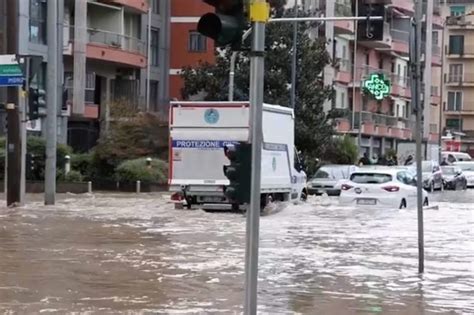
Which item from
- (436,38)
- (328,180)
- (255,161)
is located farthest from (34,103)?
(436,38)

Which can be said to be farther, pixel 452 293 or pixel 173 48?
pixel 173 48

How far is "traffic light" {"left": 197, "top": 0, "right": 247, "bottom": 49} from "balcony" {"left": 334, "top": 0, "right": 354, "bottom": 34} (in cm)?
5934

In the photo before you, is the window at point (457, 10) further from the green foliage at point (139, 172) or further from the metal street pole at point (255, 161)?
the metal street pole at point (255, 161)

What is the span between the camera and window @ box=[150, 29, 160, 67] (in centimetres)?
5867

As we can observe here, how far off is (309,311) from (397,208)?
19356mm

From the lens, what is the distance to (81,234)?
21625 mm

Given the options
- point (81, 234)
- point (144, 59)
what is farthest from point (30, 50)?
point (81, 234)

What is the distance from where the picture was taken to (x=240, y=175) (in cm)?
896

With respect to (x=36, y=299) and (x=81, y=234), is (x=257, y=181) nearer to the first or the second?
(x=36, y=299)

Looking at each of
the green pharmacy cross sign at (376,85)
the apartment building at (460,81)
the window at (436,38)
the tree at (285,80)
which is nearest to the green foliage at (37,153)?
the tree at (285,80)

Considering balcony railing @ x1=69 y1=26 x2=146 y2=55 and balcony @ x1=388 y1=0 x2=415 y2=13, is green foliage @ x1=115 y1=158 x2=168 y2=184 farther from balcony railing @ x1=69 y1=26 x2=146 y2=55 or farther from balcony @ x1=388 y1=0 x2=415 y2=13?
balcony @ x1=388 y1=0 x2=415 y2=13

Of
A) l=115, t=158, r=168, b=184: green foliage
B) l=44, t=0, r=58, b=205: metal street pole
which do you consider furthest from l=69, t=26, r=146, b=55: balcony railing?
l=44, t=0, r=58, b=205: metal street pole

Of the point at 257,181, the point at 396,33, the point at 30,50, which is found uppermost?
the point at 396,33

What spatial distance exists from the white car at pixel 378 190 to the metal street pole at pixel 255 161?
2268 centimetres
